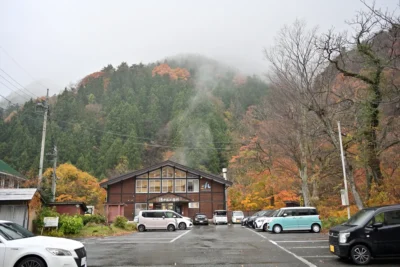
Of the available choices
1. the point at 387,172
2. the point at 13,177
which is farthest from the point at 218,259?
the point at 13,177

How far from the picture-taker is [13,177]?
45.7 metres

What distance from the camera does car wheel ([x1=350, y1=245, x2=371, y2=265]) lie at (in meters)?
8.84

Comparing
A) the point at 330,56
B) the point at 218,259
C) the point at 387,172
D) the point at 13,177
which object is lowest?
the point at 218,259

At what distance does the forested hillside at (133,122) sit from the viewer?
59.8 m

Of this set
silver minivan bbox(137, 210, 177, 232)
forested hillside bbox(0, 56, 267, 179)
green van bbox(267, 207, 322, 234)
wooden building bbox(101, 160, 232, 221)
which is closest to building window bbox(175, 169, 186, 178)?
wooden building bbox(101, 160, 232, 221)

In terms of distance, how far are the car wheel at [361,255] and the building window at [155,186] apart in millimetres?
34195

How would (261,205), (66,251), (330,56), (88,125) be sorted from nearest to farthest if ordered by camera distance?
(66,251) → (330,56) → (261,205) → (88,125)

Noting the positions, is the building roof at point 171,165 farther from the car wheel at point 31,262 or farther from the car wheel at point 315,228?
Result: the car wheel at point 31,262

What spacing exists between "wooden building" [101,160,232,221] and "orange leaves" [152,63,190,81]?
59.1m

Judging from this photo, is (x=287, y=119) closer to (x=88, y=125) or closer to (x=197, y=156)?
(x=197, y=156)

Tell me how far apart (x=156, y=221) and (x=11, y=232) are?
18.9m

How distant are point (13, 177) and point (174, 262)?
44181 mm

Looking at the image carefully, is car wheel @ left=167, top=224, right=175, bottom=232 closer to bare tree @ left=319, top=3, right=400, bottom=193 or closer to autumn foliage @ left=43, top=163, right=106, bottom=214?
bare tree @ left=319, top=3, right=400, bottom=193

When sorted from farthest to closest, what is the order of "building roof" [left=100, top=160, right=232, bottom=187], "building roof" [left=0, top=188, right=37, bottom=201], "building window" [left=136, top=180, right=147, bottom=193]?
1. "building window" [left=136, top=180, right=147, bottom=193]
2. "building roof" [left=100, top=160, right=232, bottom=187]
3. "building roof" [left=0, top=188, right=37, bottom=201]
